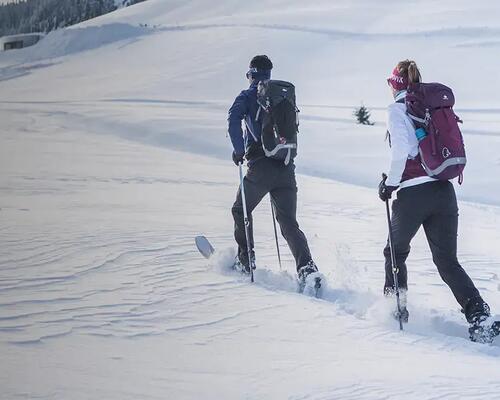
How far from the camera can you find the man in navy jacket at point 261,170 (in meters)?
5.43

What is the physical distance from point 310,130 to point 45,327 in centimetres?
1708

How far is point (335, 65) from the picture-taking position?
147 feet

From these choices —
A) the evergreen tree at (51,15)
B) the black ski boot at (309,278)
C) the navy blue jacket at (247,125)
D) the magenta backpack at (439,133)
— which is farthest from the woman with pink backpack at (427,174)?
the evergreen tree at (51,15)

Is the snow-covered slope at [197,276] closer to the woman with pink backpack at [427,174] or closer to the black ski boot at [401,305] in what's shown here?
the black ski boot at [401,305]

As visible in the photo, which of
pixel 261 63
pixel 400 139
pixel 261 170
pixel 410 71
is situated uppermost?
pixel 261 63

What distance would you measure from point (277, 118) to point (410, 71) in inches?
48.1

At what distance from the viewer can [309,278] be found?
17.5ft

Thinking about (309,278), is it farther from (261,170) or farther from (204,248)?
(204,248)

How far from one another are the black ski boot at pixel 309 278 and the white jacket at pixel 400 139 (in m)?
1.21

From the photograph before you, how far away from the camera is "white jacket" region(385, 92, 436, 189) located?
4328 mm

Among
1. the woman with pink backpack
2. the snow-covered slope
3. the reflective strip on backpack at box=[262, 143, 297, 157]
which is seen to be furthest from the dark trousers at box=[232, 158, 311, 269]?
the woman with pink backpack

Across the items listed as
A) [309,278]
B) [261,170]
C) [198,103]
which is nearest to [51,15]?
[198,103]

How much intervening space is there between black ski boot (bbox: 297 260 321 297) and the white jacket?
121cm

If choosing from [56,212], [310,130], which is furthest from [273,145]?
[310,130]
